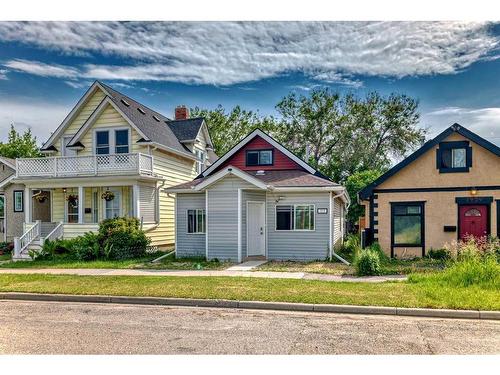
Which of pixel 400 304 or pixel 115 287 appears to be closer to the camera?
pixel 400 304

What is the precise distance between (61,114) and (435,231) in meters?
10.5

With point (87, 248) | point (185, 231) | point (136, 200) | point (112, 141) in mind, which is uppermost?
point (112, 141)

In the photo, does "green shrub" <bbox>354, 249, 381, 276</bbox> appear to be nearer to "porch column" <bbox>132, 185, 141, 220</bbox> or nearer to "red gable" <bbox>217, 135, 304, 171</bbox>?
"red gable" <bbox>217, 135, 304, 171</bbox>

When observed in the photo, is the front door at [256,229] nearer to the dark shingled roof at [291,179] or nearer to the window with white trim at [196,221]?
the dark shingled roof at [291,179]

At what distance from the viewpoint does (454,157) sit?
12.0 meters

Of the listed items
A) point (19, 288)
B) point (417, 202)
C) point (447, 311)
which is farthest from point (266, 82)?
point (417, 202)

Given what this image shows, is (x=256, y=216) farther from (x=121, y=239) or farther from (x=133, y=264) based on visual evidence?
(x=121, y=239)

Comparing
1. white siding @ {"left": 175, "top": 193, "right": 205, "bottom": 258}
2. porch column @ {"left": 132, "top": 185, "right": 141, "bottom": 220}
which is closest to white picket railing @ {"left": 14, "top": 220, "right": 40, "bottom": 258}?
porch column @ {"left": 132, "top": 185, "right": 141, "bottom": 220}

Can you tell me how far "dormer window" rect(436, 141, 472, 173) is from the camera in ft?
38.7

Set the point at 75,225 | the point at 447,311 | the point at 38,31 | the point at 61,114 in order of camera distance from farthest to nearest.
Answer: the point at 75,225
the point at 61,114
the point at 38,31
the point at 447,311

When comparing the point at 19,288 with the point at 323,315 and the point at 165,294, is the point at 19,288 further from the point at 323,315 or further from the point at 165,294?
the point at 323,315

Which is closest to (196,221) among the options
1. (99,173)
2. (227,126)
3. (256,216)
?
(256,216)

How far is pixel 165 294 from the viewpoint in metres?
7.39

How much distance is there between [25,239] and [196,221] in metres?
6.85
